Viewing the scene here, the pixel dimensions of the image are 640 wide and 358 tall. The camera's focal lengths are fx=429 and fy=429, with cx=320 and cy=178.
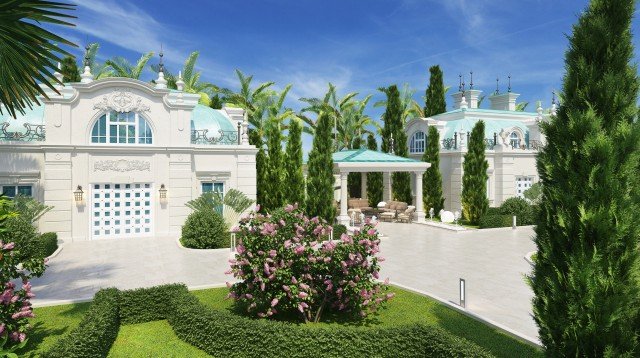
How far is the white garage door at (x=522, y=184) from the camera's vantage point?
1200 inches

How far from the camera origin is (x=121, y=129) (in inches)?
827

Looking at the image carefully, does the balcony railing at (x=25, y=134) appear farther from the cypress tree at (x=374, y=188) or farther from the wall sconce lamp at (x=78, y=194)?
the cypress tree at (x=374, y=188)

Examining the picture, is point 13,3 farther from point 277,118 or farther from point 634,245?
point 277,118

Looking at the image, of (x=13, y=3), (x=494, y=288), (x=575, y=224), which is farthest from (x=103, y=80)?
(x=575, y=224)

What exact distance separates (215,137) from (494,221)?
16.5m

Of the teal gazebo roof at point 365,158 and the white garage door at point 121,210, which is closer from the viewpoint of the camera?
the white garage door at point 121,210

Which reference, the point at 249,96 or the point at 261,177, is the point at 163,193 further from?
the point at 249,96

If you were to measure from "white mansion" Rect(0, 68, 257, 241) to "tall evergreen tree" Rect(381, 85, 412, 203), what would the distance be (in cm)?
1298

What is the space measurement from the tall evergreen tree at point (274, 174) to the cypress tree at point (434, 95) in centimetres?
1871

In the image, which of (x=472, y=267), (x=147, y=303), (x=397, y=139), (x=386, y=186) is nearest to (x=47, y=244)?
(x=147, y=303)

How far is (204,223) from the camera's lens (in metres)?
18.2

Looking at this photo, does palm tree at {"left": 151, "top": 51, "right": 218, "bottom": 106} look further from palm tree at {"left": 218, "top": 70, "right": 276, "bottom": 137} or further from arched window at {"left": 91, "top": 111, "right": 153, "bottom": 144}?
arched window at {"left": 91, "top": 111, "right": 153, "bottom": 144}

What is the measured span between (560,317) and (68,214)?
20801 mm

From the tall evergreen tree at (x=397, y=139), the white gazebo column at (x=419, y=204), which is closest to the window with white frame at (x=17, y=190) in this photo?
the white gazebo column at (x=419, y=204)
